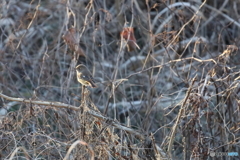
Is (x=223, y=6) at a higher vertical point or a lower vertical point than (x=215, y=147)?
higher

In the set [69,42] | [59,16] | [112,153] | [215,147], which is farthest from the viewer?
[59,16]

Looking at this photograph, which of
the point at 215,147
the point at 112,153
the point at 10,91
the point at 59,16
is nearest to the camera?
the point at 112,153

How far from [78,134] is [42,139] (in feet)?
1.65

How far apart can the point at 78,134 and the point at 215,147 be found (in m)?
1.26

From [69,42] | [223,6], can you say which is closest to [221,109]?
[69,42]

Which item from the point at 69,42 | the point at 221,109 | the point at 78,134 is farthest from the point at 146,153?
the point at 69,42

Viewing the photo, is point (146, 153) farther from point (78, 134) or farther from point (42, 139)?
point (42, 139)

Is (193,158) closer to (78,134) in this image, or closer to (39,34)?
(78,134)

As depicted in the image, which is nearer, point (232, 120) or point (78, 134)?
point (78, 134)

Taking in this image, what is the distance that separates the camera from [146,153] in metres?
3.67

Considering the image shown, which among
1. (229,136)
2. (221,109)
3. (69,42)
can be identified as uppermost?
(69,42)

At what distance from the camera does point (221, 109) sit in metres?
4.16

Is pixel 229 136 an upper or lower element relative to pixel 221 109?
lower

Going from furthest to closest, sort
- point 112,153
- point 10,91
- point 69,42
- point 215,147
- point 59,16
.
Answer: point 59,16 → point 10,91 → point 69,42 → point 215,147 → point 112,153
